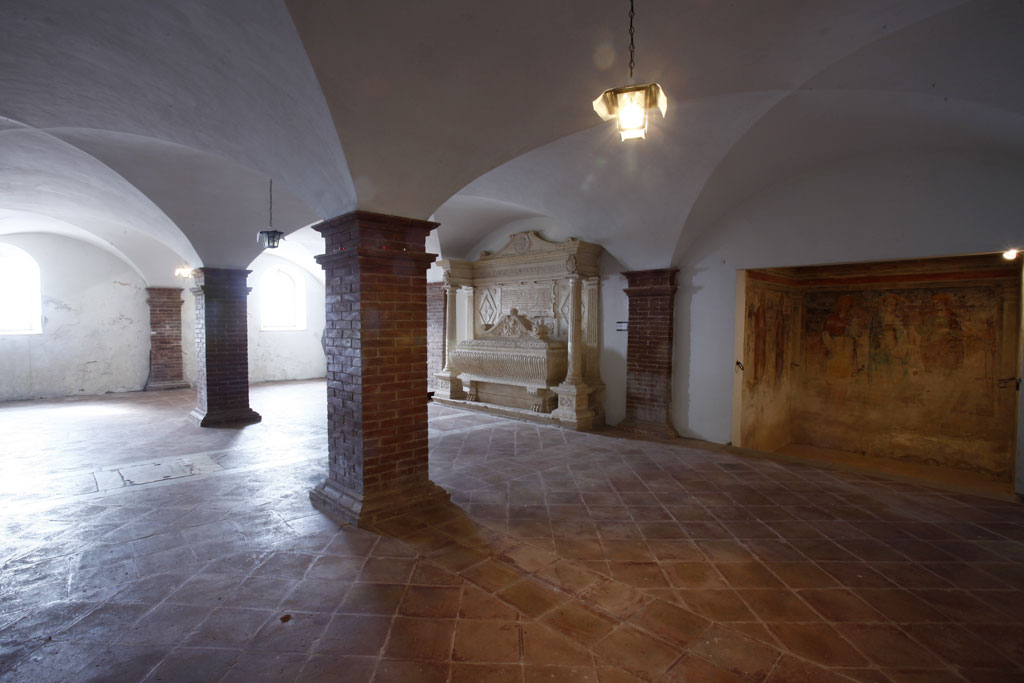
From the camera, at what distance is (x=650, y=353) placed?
7445 mm

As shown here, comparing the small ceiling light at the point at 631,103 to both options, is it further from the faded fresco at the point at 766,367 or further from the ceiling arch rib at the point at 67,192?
the ceiling arch rib at the point at 67,192

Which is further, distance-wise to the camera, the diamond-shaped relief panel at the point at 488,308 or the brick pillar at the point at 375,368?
the diamond-shaped relief panel at the point at 488,308

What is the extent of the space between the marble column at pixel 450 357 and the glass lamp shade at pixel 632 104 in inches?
294

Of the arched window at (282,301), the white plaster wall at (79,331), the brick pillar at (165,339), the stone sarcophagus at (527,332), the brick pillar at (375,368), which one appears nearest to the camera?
the brick pillar at (375,368)

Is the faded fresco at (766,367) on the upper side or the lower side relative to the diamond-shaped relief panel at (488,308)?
lower

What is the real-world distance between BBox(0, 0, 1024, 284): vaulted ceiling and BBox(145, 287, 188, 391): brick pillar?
22.5 feet

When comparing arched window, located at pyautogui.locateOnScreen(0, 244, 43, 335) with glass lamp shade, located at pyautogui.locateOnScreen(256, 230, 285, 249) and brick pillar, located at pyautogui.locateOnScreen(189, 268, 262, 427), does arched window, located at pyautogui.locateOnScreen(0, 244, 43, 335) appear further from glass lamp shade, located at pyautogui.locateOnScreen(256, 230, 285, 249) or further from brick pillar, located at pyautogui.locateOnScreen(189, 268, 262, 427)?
glass lamp shade, located at pyautogui.locateOnScreen(256, 230, 285, 249)

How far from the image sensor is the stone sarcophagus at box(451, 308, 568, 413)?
8422 mm

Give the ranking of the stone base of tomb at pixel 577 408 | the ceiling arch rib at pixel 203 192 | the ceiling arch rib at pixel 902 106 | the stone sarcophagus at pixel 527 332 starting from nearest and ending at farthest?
the ceiling arch rib at pixel 902 106
the ceiling arch rib at pixel 203 192
the stone base of tomb at pixel 577 408
the stone sarcophagus at pixel 527 332

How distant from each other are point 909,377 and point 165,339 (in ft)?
50.2

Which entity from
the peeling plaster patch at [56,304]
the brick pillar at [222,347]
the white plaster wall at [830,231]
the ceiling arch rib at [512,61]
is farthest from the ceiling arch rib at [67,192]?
the white plaster wall at [830,231]

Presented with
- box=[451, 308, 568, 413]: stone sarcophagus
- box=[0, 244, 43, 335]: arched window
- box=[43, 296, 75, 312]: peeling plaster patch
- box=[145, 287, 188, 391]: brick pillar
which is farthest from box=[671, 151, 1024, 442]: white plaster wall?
box=[0, 244, 43, 335]: arched window

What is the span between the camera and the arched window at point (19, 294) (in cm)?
1081

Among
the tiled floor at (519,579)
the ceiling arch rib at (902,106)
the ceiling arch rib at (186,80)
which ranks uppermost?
the ceiling arch rib at (902,106)
